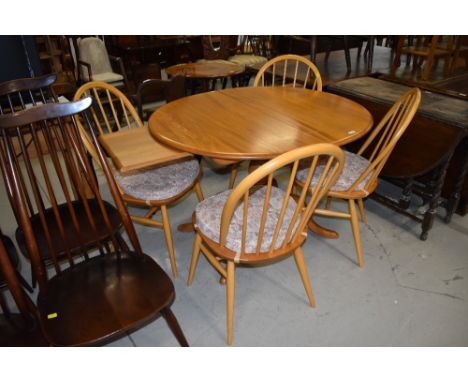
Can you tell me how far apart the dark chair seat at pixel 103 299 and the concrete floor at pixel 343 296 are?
45 cm

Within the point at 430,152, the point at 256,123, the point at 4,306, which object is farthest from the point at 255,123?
the point at 4,306

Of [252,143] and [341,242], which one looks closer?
[252,143]

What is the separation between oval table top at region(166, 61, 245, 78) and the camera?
3.56m

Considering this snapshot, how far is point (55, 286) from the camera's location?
3.87 ft

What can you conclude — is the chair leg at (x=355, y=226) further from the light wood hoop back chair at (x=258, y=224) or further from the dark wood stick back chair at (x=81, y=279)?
the dark wood stick back chair at (x=81, y=279)

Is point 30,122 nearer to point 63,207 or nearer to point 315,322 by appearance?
point 63,207

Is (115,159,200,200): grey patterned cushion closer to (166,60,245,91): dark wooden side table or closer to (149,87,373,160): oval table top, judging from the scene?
(149,87,373,160): oval table top

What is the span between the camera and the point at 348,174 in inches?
67.9

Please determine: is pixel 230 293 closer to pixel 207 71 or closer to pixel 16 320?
pixel 16 320

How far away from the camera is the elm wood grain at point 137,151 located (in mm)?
1365

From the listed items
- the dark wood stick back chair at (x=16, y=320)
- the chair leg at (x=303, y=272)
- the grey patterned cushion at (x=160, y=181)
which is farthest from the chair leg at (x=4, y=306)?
the chair leg at (x=303, y=272)

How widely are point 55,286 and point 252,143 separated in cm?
89

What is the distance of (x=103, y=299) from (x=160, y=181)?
72 cm

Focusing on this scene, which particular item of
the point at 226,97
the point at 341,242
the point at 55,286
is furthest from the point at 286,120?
the point at 55,286
